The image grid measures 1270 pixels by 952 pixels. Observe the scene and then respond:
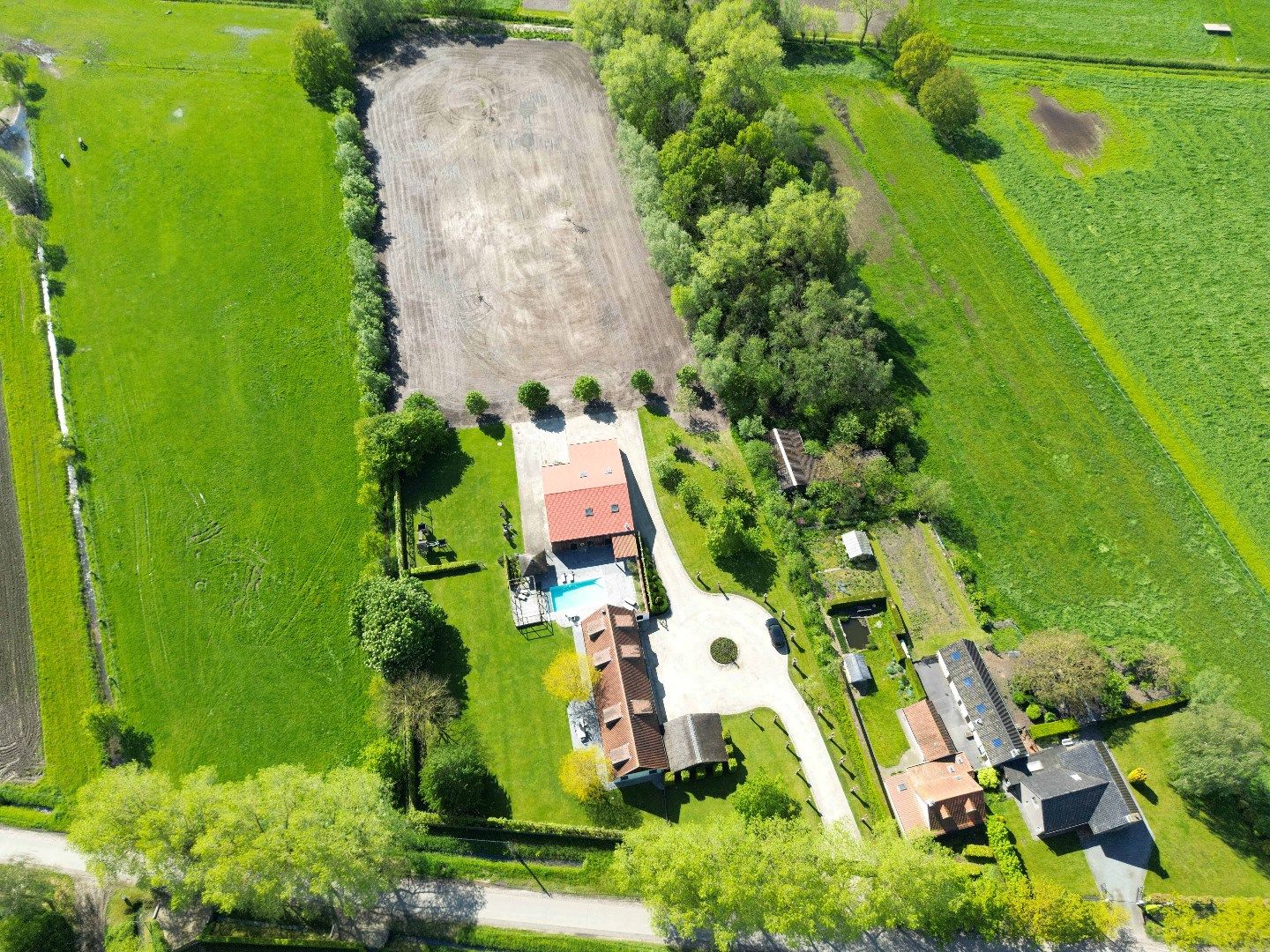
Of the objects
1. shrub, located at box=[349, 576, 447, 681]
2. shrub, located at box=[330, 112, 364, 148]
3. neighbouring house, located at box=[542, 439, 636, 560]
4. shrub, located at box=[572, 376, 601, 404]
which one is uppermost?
shrub, located at box=[330, 112, 364, 148]

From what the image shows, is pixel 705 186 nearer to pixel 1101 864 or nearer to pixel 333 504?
pixel 333 504

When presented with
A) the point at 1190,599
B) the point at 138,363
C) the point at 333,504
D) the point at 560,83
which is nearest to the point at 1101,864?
the point at 1190,599

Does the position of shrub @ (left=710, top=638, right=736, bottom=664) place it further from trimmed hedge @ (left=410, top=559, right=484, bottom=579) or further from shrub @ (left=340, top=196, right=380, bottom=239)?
shrub @ (left=340, top=196, right=380, bottom=239)

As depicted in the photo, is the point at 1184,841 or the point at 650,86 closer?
the point at 1184,841

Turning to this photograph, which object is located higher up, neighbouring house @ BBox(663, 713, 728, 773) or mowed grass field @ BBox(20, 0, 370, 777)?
mowed grass field @ BBox(20, 0, 370, 777)

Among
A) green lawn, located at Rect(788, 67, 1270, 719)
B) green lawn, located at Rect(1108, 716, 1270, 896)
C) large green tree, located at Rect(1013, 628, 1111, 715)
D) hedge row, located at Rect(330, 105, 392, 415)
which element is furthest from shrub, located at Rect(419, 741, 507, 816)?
green lawn, located at Rect(1108, 716, 1270, 896)

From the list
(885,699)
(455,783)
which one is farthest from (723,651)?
(455,783)

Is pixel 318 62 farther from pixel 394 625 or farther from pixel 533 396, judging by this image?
pixel 394 625
